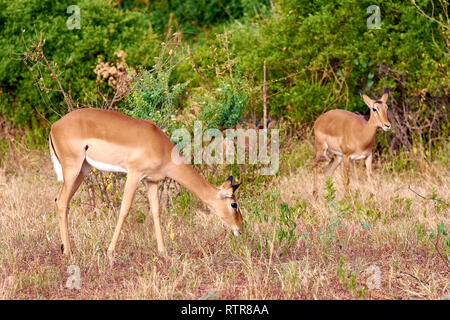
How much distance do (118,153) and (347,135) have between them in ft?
12.5

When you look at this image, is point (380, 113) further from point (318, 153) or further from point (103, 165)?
point (103, 165)

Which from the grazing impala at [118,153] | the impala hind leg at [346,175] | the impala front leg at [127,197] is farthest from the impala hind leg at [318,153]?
the impala front leg at [127,197]

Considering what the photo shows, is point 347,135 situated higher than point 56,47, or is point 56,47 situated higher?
point 56,47

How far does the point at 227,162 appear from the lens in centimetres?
741

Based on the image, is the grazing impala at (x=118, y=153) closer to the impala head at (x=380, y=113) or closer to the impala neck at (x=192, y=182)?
the impala neck at (x=192, y=182)

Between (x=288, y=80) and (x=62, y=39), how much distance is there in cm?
344

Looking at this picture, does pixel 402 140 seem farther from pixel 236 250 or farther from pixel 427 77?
pixel 236 250

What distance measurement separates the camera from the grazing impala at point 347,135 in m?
8.05

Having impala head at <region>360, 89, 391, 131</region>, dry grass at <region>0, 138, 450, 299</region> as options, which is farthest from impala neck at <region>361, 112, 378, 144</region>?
dry grass at <region>0, 138, 450, 299</region>

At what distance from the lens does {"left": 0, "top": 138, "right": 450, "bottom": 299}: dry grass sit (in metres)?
4.93

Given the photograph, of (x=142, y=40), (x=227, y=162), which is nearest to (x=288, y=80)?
(x=142, y=40)

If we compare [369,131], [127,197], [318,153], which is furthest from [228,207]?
[318,153]

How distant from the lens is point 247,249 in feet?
18.3

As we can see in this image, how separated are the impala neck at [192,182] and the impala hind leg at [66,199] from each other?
0.81 m
